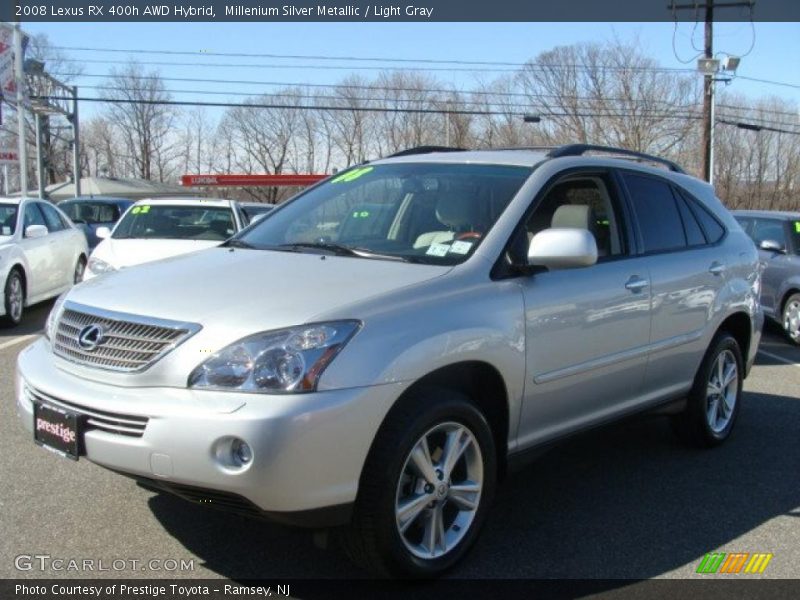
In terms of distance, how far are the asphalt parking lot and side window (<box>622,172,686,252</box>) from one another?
3.59ft

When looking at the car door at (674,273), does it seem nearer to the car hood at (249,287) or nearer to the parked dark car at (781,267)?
the car hood at (249,287)

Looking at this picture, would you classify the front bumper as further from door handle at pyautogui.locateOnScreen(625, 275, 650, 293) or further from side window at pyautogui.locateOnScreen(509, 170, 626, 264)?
door handle at pyautogui.locateOnScreen(625, 275, 650, 293)

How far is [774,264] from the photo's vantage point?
11023mm

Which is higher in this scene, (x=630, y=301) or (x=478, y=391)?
(x=630, y=301)

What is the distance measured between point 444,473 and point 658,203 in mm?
2519

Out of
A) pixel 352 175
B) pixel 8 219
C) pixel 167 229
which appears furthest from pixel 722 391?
pixel 8 219

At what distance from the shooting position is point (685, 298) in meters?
4.93

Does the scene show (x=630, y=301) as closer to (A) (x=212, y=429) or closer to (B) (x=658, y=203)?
(B) (x=658, y=203)

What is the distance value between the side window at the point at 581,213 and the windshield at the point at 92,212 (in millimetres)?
17136

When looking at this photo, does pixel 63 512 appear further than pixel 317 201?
No

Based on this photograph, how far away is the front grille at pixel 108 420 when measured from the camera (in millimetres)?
3047

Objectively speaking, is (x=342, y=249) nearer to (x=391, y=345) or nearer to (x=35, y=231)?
(x=391, y=345)

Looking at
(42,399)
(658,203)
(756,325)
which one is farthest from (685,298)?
(42,399)

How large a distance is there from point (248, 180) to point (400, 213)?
4102 cm
